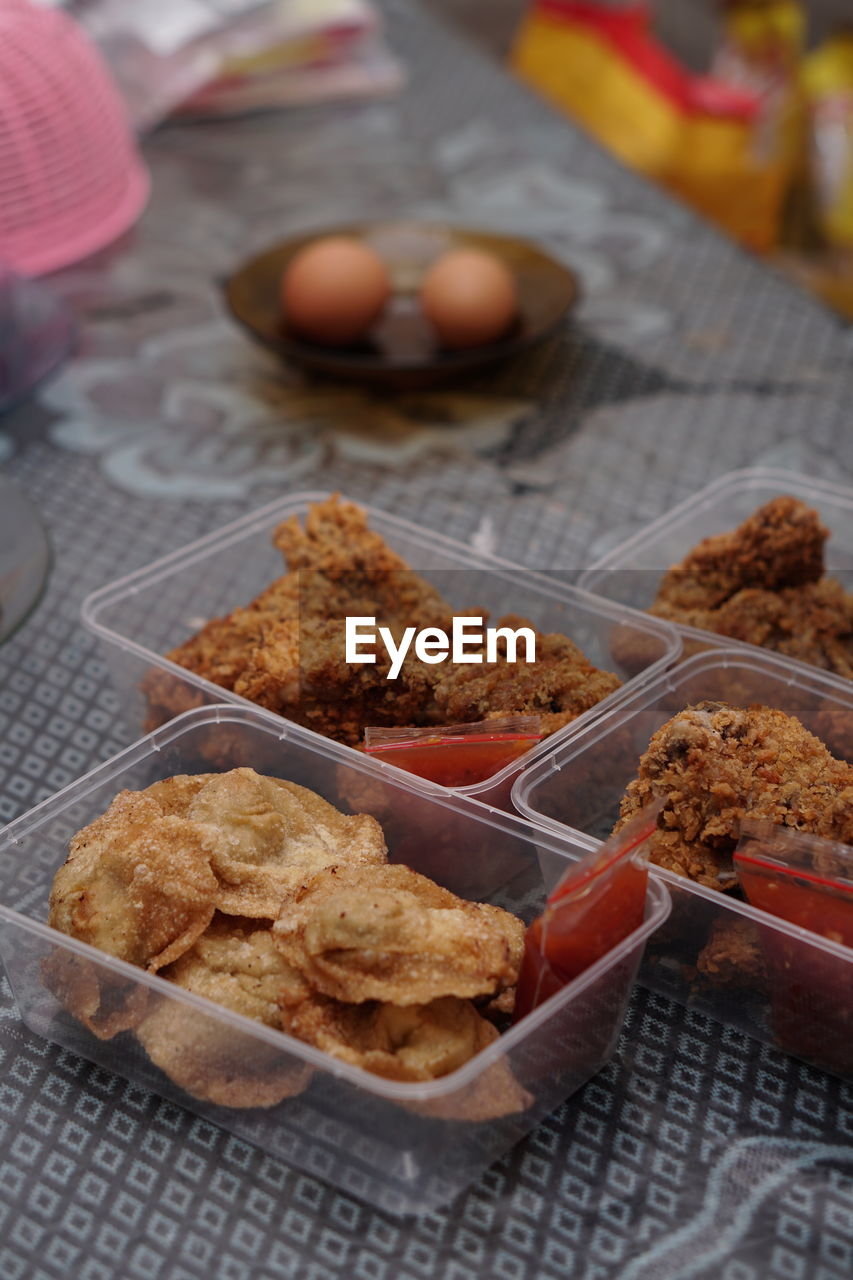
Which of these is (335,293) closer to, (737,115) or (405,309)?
(405,309)

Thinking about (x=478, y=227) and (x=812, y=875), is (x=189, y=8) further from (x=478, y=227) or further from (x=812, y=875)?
(x=812, y=875)

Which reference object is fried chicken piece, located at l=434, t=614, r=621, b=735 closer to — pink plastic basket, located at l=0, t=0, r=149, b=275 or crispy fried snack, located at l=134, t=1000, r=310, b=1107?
crispy fried snack, located at l=134, t=1000, r=310, b=1107

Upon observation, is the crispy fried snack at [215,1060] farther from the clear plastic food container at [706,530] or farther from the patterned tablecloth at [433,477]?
the clear plastic food container at [706,530]

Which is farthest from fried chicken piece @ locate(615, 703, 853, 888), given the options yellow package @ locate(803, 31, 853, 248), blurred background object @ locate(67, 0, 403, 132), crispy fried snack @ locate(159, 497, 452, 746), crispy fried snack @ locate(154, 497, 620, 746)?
yellow package @ locate(803, 31, 853, 248)

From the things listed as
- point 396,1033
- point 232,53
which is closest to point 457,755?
point 396,1033

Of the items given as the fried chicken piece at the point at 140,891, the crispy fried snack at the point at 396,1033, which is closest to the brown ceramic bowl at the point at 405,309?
the fried chicken piece at the point at 140,891

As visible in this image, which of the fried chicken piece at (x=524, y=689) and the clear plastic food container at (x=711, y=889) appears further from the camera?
the fried chicken piece at (x=524, y=689)
